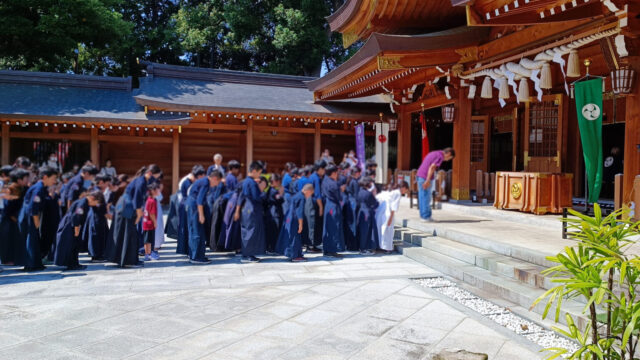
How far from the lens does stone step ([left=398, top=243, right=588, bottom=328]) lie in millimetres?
4293

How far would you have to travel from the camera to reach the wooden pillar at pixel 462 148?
10867 millimetres

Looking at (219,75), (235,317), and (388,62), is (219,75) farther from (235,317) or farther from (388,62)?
(235,317)

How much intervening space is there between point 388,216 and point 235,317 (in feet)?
13.2

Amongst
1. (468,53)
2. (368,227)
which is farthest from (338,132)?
(368,227)

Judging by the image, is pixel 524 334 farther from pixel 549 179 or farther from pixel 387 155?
pixel 387 155

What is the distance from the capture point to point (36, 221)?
6.27 metres

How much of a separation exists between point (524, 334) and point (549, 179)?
516 cm

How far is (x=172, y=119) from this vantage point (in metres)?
13.4

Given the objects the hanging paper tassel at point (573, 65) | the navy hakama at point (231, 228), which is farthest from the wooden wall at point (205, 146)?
the hanging paper tassel at point (573, 65)

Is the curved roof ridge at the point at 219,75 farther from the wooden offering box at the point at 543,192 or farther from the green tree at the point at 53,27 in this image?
the wooden offering box at the point at 543,192

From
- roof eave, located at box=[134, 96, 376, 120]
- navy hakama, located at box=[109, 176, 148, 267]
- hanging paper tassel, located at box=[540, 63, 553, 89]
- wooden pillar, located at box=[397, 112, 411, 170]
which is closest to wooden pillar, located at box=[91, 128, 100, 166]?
roof eave, located at box=[134, 96, 376, 120]

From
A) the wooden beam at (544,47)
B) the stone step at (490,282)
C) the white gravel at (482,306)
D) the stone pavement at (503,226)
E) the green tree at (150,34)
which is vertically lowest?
the white gravel at (482,306)

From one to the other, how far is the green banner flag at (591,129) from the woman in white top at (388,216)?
2833mm

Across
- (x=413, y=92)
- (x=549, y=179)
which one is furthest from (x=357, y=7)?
(x=549, y=179)
